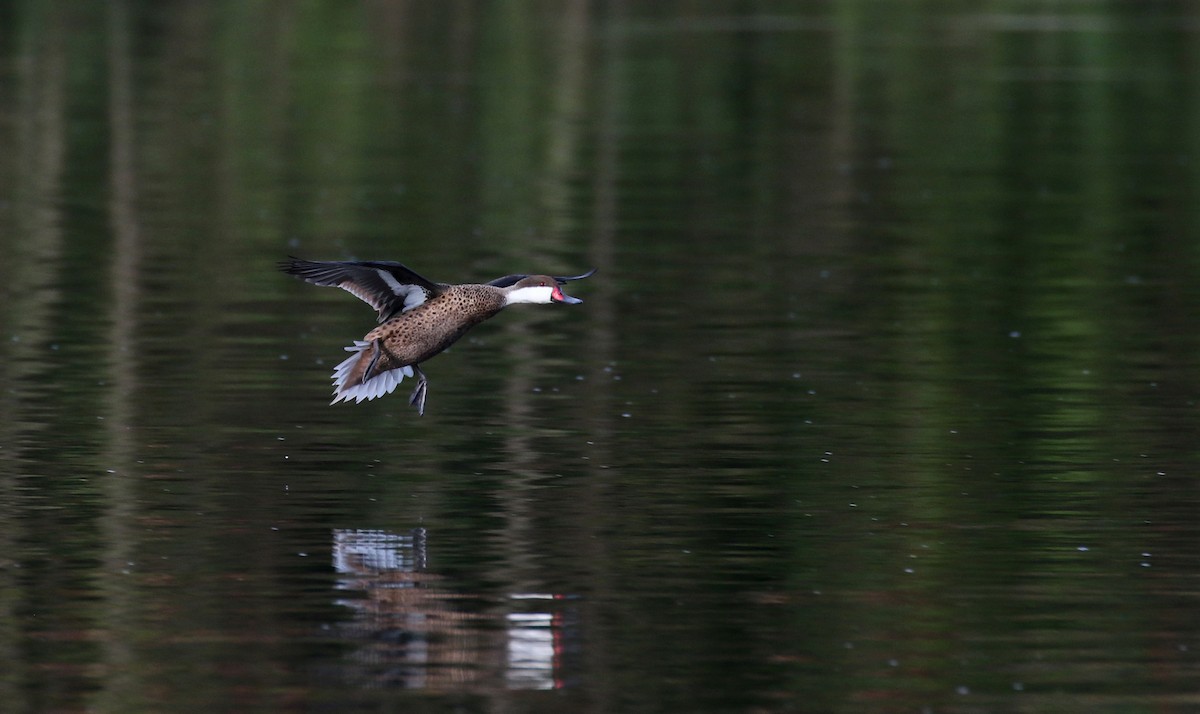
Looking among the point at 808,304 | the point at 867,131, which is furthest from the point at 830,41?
the point at 808,304

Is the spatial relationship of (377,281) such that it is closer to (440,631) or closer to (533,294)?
(533,294)

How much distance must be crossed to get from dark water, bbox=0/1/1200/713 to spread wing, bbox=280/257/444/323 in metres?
1.04

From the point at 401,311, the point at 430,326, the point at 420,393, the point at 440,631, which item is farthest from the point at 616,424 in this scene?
the point at 440,631

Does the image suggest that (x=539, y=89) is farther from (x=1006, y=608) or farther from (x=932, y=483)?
(x=1006, y=608)

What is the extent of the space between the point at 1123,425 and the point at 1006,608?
15.5ft

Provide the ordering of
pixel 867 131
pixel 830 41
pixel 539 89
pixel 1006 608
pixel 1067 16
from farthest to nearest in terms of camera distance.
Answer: pixel 1067 16, pixel 830 41, pixel 539 89, pixel 867 131, pixel 1006 608

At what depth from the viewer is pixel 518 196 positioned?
Result: 29.9 m

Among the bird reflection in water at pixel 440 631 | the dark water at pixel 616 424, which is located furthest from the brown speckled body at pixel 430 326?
the bird reflection in water at pixel 440 631

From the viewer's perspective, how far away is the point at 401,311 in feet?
45.4

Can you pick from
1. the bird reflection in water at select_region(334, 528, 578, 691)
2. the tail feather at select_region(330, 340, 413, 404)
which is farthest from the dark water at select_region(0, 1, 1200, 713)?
the tail feather at select_region(330, 340, 413, 404)

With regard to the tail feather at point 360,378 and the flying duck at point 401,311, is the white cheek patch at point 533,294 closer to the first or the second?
the flying duck at point 401,311

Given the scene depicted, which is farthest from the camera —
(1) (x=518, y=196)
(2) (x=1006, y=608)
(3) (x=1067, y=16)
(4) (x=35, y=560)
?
(3) (x=1067, y=16)

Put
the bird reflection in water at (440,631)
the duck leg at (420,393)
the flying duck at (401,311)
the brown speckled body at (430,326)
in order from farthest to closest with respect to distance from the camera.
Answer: the duck leg at (420,393), the brown speckled body at (430,326), the flying duck at (401,311), the bird reflection in water at (440,631)

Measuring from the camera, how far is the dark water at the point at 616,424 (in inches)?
407
